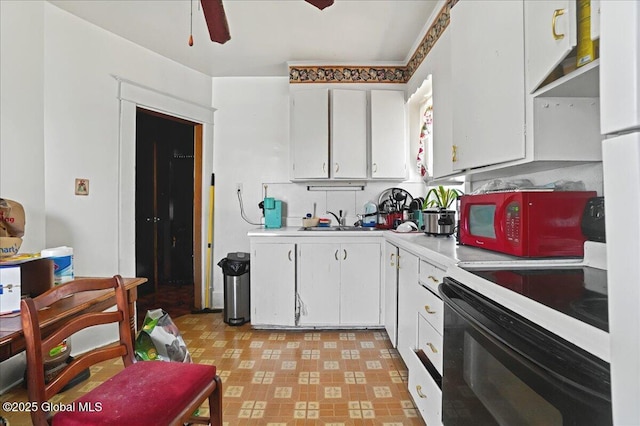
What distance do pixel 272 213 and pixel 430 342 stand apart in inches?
84.4

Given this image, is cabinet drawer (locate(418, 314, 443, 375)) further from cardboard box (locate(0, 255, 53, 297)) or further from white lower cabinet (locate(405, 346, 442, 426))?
cardboard box (locate(0, 255, 53, 297))

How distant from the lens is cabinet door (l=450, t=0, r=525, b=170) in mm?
1278

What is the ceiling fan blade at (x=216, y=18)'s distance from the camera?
1.34 meters

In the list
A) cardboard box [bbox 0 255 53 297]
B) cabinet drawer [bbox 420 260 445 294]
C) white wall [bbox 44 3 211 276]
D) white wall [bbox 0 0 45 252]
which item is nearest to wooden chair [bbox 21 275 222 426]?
cardboard box [bbox 0 255 53 297]

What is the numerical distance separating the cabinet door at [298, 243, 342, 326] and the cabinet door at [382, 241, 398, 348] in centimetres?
42

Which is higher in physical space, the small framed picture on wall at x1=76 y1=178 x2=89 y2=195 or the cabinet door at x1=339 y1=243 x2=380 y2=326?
the small framed picture on wall at x1=76 y1=178 x2=89 y2=195

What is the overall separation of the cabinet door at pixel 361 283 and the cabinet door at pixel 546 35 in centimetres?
197

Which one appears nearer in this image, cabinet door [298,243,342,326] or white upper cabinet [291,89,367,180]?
cabinet door [298,243,342,326]

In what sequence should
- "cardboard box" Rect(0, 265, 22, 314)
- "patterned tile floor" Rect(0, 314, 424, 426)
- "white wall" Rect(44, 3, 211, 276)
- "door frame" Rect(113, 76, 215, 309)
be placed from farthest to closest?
"door frame" Rect(113, 76, 215, 309) → "white wall" Rect(44, 3, 211, 276) → "patterned tile floor" Rect(0, 314, 424, 426) → "cardboard box" Rect(0, 265, 22, 314)

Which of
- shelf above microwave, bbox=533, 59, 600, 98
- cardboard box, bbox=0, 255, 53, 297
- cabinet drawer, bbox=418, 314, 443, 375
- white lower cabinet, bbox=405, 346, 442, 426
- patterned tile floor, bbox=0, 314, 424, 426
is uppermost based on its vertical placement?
shelf above microwave, bbox=533, 59, 600, 98

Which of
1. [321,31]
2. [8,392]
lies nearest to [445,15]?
[321,31]

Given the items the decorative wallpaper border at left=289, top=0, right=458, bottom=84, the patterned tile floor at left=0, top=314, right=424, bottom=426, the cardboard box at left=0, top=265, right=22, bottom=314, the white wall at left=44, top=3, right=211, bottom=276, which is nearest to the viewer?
the cardboard box at left=0, top=265, right=22, bottom=314

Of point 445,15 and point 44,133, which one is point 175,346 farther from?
point 445,15

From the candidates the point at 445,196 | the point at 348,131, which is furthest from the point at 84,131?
the point at 445,196
